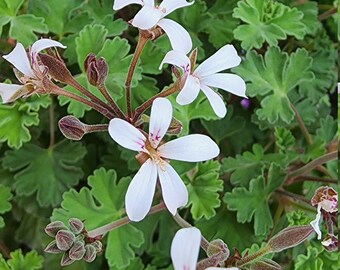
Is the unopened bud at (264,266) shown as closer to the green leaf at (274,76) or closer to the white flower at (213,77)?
the white flower at (213,77)

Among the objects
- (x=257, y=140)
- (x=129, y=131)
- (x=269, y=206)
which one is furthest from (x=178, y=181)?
(x=257, y=140)

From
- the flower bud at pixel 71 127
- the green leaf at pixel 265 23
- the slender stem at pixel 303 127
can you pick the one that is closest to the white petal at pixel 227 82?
the flower bud at pixel 71 127

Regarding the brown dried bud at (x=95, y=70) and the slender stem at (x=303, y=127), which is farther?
the slender stem at (x=303, y=127)

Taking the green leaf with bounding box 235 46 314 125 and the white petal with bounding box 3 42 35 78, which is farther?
the green leaf with bounding box 235 46 314 125

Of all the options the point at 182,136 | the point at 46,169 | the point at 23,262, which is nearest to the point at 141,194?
the point at 182,136

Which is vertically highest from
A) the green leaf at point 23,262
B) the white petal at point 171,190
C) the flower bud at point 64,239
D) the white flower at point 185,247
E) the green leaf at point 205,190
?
the white flower at point 185,247

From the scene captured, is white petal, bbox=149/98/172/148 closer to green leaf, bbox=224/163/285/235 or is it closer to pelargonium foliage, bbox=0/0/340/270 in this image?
pelargonium foliage, bbox=0/0/340/270

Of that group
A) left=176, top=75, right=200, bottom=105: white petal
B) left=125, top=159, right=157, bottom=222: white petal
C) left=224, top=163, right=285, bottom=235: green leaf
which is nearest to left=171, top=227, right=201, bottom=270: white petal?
left=125, top=159, right=157, bottom=222: white petal

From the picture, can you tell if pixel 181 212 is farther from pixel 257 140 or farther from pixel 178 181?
pixel 178 181

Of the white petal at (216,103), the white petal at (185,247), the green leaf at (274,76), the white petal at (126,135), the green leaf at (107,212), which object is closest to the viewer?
the white petal at (185,247)
